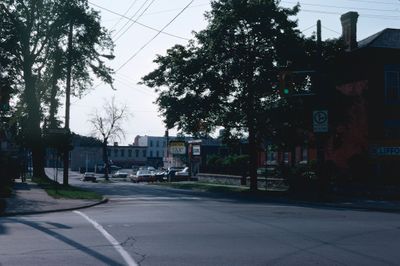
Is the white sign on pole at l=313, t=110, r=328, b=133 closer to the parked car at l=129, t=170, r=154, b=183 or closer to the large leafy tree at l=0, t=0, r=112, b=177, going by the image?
the large leafy tree at l=0, t=0, r=112, b=177

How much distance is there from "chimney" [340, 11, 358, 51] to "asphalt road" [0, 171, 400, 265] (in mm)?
23006

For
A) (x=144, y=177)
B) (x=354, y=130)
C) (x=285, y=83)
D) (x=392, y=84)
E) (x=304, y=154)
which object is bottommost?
(x=144, y=177)

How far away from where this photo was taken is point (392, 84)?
3581cm

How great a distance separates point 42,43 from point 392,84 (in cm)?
2875

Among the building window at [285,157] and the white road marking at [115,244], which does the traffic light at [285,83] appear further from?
the building window at [285,157]

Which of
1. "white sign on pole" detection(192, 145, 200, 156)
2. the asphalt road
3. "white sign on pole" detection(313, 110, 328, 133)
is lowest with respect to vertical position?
the asphalt road

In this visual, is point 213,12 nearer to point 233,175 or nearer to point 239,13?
point 239,13

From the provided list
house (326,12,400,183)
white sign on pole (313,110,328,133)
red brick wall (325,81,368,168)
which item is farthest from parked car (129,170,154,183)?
white sign on pole (313,110,328,133)

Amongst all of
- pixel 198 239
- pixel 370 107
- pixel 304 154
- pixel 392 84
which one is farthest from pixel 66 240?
pixel 304 154

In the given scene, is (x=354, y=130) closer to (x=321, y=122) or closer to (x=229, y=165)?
(x=321, y=122)

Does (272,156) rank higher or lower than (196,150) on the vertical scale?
lower

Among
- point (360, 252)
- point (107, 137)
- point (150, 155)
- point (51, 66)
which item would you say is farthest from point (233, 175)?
point (150, 155)

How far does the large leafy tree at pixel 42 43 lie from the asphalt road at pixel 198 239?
26.6 meters

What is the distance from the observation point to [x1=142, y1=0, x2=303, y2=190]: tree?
31109mm
